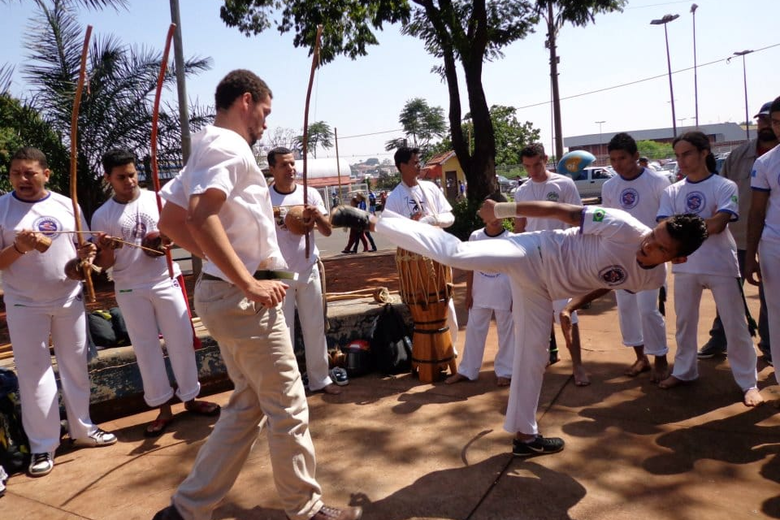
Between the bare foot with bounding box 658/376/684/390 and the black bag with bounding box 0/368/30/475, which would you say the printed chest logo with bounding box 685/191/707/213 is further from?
the black bag with bounding box 0/368/30/475

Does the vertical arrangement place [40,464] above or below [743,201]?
below

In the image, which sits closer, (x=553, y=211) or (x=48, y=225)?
(x=553, y=211)

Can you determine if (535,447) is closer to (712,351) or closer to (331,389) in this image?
(331,389)

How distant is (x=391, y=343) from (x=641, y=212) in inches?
92.7

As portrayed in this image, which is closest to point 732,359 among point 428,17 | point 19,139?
point 428,17

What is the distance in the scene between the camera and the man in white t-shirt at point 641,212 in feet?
15.6

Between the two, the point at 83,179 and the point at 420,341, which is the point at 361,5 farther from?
the point at 420,341

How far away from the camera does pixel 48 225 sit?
4.00 m

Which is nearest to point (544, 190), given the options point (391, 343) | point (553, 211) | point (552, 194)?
point (552, 194)

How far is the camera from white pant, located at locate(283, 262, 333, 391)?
4789 mm

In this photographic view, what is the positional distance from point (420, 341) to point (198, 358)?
187 centimetres

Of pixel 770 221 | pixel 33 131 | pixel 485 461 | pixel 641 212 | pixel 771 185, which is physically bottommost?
pixel 485 461

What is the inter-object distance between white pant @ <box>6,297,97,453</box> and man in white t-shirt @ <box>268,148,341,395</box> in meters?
1.48

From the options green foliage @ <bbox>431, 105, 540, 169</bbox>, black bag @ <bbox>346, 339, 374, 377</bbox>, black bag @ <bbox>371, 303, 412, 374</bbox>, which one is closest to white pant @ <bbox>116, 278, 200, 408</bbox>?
black bag @ <bbox>346, 339, 374, 377</bbox>
